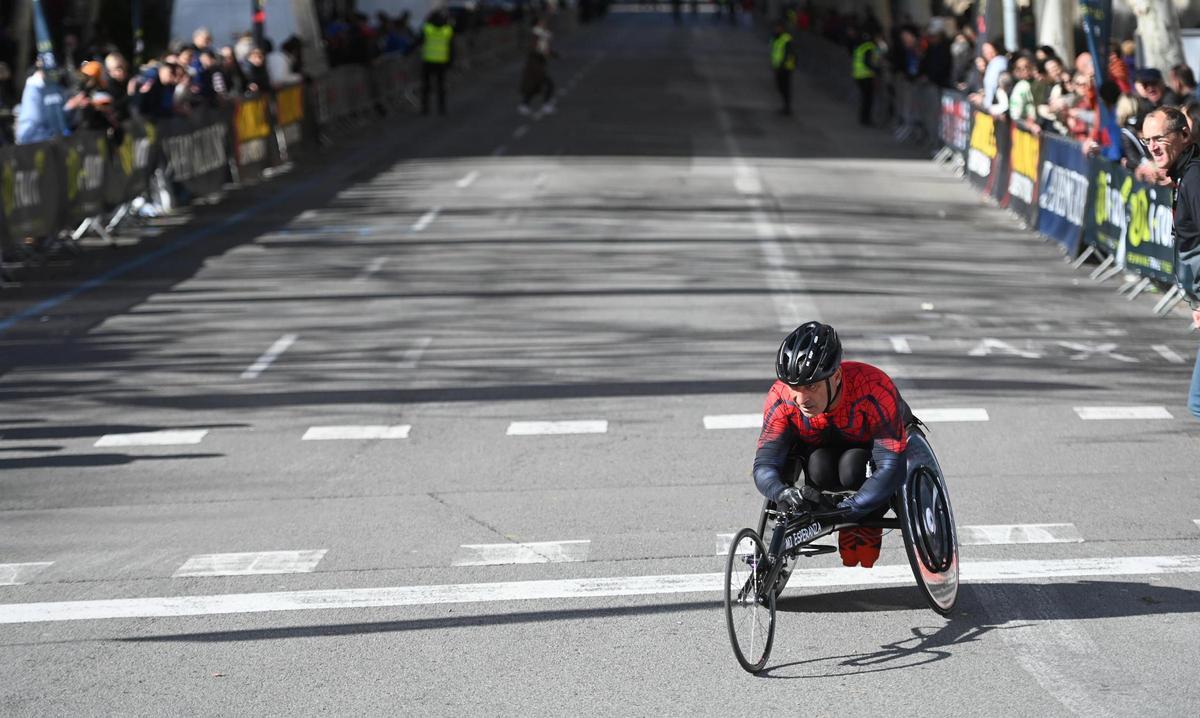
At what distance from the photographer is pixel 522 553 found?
8648 mm

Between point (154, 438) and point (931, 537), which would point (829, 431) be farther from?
point (154, 438)

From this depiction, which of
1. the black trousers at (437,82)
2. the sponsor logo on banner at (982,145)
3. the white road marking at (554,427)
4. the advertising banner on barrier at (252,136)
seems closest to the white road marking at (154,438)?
the white road marking at (554,427)

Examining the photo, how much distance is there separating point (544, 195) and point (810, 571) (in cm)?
1792

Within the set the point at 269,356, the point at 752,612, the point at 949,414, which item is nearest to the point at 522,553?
the point at 752,612

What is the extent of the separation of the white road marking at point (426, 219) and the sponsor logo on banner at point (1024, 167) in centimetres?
750

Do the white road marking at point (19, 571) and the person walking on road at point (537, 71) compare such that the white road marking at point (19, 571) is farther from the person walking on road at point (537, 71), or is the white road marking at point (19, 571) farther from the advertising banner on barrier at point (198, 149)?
the person walking on road at point (537, 71)

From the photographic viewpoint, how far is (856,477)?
276 inches

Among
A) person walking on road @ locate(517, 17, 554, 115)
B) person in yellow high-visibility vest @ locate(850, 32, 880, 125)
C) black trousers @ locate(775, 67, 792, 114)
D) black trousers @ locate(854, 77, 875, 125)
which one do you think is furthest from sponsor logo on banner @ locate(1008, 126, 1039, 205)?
person walking on road @ locate(517, 17, 554, 115)

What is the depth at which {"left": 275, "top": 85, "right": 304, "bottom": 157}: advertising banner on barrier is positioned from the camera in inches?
1231

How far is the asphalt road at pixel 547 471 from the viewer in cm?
689

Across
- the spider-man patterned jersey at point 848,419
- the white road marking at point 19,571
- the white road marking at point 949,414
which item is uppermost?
the spider-man patterned jersey at point 848,419

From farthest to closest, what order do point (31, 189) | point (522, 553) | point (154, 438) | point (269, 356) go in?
point (31, 189)
point (269, 356)
point (154, 438)
point (522, 553)

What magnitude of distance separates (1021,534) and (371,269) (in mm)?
11246

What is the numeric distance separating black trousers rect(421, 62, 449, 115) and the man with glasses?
105ft
